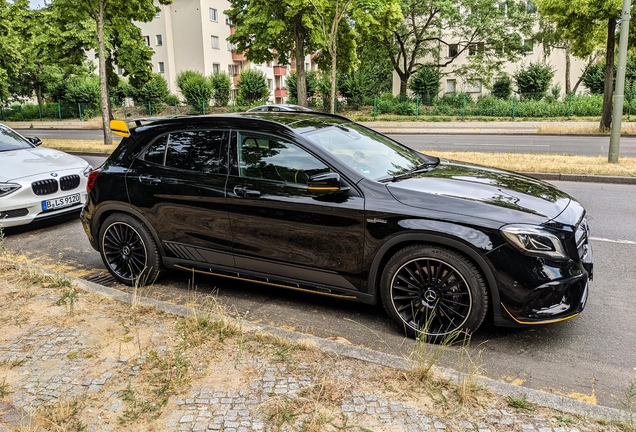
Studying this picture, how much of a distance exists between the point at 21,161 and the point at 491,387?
7609 mm

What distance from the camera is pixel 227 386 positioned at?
307 centimetres

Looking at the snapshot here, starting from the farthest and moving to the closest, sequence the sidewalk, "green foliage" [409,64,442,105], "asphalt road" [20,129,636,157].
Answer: "green foliage" [409,64,442,105] → "asphalt road" [20,129,636,157] → the sidewalk

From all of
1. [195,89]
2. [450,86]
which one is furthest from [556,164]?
[450,86]

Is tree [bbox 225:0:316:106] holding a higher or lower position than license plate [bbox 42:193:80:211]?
higher

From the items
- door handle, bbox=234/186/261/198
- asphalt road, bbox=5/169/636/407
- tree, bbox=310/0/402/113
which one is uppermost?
tree, bbox=310/0/402/113

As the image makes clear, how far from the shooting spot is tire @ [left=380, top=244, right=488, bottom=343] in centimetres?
369

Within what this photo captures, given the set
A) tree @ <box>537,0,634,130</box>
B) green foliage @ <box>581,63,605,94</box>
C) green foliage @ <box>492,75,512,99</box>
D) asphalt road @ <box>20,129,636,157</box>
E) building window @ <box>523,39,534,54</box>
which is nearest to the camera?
asphalt road @ <box>20,129,636,157</box>

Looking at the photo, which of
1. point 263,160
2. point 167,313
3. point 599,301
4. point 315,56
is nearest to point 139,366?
point 167,313

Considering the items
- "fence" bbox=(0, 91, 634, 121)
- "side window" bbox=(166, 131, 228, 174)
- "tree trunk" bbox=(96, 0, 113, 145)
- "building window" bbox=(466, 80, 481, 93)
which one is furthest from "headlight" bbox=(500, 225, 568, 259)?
"building window" bbox=(466, 80, 481, 93)

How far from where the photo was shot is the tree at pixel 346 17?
18.0 m

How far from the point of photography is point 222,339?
3635mm

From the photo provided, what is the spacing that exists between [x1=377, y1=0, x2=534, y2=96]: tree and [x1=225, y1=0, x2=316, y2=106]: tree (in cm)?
959

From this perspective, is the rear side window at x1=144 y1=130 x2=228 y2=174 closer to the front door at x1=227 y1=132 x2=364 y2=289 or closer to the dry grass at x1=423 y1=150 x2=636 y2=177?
the front door at x1=227 y1=132 x2=364 y2=289

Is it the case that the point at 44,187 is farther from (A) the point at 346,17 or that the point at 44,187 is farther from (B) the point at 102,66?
(A) the point at 346,17
